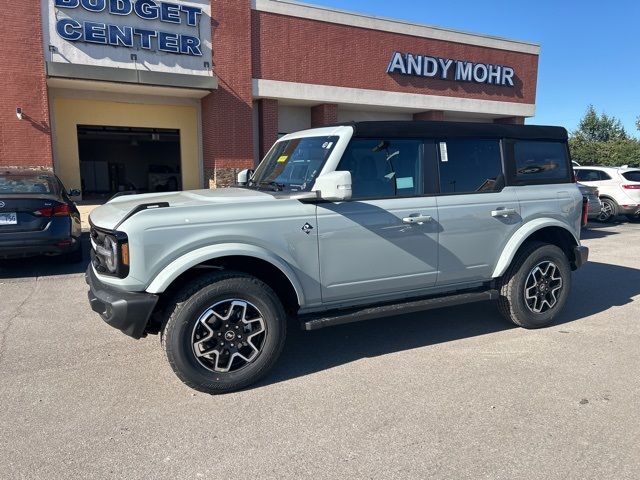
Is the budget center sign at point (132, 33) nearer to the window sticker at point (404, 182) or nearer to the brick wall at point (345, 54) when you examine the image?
the brick wall at point (345, 54)

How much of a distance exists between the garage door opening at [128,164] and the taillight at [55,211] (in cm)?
1682

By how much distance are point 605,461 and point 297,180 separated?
292 centimetres

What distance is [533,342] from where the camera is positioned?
4777 mm

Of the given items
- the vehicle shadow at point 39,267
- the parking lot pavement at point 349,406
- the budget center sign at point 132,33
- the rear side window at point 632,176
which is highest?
the budget center sign at point 132,33

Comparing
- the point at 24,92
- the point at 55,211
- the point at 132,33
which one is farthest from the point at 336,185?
the point at 24,92

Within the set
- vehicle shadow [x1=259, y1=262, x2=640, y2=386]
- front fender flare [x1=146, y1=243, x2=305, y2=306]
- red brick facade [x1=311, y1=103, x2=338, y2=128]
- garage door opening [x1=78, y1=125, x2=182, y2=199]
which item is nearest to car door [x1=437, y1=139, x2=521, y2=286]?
vehicle shadow [x1=259, y1=262, x2=640, y2=386]

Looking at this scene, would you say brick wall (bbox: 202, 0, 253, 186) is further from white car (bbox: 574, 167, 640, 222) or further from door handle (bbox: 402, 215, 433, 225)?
door handle (bbox: 402, 215, 433, 225)

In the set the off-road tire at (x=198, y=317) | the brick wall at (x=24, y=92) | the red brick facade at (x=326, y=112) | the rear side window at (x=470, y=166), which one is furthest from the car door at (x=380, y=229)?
the red brick facade at (x=326, y=112)

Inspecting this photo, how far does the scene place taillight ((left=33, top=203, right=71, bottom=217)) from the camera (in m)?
7.43

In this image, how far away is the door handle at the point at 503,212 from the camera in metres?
4.82

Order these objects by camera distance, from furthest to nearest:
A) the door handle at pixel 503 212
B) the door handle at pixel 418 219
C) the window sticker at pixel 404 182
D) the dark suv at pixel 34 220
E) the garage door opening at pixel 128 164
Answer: the garage door opening at pixel 128 164 → the dark suv at pixel 34 220 → the door handle at pixel 503 212 → the window sticker at pixel 404 182 → the door handle at pixel 418 219

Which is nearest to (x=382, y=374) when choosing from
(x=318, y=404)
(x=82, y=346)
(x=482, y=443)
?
(x=318, y=404)

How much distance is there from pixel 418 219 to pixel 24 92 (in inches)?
592

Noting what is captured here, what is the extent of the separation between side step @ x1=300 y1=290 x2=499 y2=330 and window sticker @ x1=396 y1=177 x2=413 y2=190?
40.2 inches
